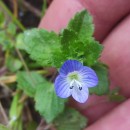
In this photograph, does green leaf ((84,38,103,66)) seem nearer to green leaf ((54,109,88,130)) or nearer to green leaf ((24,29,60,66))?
green leaf ((24,29,60,66))

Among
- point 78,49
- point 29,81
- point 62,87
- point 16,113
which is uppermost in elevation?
point 78,49

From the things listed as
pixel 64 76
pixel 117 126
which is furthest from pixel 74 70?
pixel 117 126

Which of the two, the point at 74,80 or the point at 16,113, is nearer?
the point at 74,80

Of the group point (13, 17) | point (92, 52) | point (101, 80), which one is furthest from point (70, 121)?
point (13, 17)

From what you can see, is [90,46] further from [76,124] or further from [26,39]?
[76,124]

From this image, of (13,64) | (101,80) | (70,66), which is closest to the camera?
(70,66)

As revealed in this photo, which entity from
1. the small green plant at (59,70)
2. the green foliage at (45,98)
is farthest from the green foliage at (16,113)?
the green foliage at (45,98)

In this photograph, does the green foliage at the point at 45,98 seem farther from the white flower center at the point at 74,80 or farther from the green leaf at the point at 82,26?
the green leaf at the point at 82,26

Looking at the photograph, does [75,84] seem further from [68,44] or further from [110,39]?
[110,39]
